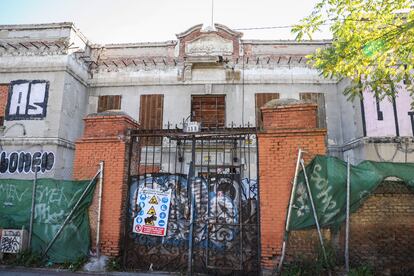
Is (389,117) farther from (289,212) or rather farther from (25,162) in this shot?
(25,162)

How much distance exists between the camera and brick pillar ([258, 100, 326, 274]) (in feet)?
17.4

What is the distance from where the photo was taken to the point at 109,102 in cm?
1345

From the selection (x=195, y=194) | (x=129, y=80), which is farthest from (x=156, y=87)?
(x=195, y=194)

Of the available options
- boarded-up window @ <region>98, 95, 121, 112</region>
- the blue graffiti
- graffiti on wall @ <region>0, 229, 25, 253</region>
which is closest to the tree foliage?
the blue graffiti

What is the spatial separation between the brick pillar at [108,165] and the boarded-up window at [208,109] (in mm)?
6566

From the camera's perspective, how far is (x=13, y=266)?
583 centimetres

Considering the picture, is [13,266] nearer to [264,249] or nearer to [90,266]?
[90,266]

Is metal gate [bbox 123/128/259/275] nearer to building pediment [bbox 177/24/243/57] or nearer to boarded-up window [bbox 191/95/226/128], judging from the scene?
boarded-up window [bbox 191/95/226/128]

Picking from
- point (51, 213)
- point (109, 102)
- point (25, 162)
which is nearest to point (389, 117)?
point (51, 213)

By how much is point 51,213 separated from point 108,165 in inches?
64.3

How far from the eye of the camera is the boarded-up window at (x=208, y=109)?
12938mm

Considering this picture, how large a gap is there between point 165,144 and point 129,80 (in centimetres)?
360

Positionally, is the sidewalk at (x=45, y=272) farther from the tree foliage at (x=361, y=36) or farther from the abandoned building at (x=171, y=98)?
the tree foliage at (x=361, y=36)

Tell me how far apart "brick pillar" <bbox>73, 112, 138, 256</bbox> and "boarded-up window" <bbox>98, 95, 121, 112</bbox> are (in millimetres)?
7085
